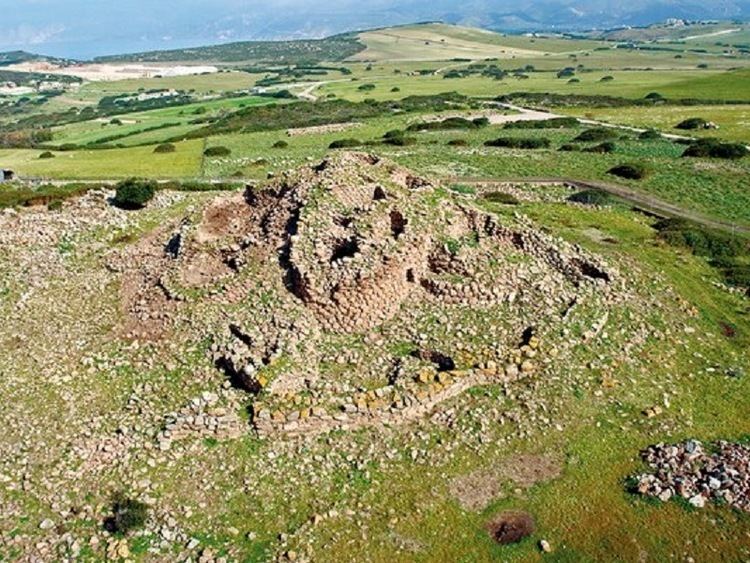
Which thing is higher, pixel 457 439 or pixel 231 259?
pixel 231 259

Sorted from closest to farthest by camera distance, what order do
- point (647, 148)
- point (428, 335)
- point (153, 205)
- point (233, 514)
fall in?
point (233, 514)
point (428, 335)
point (153, 205)
point (647, 148)

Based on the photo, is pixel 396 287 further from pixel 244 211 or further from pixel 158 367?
pixel 244 211

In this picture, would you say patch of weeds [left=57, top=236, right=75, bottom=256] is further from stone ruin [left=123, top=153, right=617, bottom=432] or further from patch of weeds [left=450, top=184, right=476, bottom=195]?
patch of weeds [left=450, top=184, right=476, bottom=195]

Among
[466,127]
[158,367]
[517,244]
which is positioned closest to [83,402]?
[158,367]

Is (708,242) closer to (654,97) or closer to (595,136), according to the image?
(595,136)

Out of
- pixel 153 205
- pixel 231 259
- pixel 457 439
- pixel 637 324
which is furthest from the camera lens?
pixel 153 205

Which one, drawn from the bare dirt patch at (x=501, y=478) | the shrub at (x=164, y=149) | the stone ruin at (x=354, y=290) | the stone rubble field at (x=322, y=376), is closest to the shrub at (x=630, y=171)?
the stone rubble field at (x=322, y=376)

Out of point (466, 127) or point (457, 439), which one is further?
point (466, 127)

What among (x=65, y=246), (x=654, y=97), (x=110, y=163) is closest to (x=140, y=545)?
(x=65, y=246)
